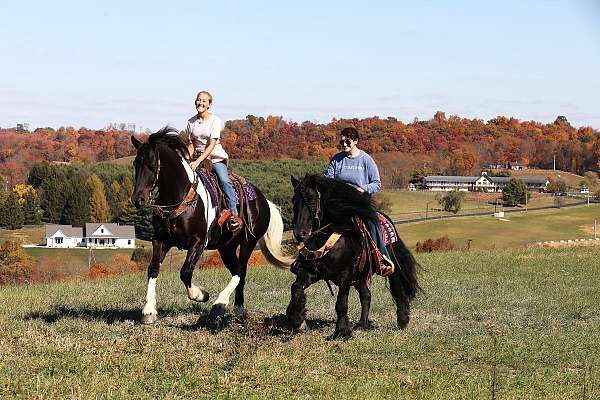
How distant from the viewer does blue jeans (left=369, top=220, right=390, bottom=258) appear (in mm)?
10574

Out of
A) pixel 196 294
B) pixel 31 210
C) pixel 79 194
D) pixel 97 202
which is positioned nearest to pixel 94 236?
pixel 97 202

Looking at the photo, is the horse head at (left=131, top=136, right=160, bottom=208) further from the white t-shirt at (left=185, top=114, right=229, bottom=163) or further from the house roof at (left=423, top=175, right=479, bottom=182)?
the house roof at (left=423, top=175, right=479, bottom=182)

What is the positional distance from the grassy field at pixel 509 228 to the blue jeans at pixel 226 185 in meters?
65.9

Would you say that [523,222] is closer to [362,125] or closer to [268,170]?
[268,170]

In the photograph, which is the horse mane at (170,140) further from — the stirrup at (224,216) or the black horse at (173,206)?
the stirrup at (224,216)

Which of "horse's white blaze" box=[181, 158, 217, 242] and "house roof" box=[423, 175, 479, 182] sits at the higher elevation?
"horse's white blaze" box=[181, 158, 217, 242]

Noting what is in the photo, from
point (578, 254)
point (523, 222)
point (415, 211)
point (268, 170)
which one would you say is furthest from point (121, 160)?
point (578, 254)

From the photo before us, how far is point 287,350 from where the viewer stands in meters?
8.62

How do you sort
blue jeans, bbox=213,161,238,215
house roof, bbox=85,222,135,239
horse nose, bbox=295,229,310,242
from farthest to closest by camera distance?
house roof, bbox=85,222,135,239 < blue jeans, bbox=213,161,238,215 < horse nose, bbox=295,229,310,242

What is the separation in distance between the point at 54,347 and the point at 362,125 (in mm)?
174564

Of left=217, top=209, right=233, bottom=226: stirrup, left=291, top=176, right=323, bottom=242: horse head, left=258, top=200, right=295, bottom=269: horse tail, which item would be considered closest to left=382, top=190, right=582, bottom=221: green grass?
left=258, top=200, right=295, bottom=269: horse tail

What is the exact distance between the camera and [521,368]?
28.5ft

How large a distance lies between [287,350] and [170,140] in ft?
11.4

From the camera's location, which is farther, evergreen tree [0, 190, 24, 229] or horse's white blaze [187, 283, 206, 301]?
evergreen tree [0, 190, 24, 229]
